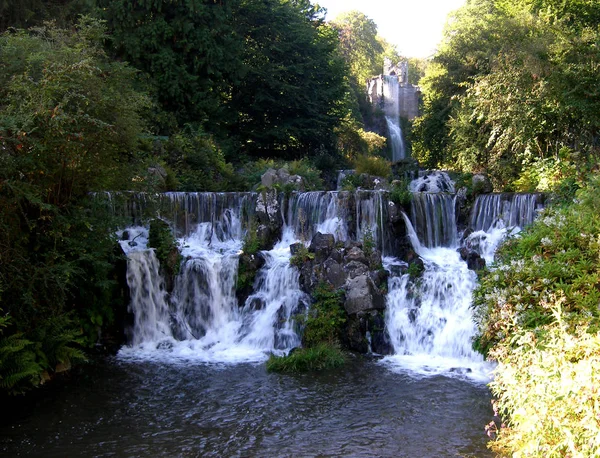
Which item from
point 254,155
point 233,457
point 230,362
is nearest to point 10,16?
point 254,155

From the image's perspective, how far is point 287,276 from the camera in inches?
460

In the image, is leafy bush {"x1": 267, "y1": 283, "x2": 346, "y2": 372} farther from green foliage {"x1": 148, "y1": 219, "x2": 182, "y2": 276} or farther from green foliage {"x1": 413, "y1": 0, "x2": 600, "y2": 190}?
green foliage {"x1": 413, "y1": 0, "x2": 600, "y2": 190}

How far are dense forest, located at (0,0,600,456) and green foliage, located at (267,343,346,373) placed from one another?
2309mm

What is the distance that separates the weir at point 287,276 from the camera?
34.5ft

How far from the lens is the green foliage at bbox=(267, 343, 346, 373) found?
9.20 meters

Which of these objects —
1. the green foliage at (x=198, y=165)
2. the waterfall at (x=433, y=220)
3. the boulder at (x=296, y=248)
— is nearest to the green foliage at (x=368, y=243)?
the boulder at (x=296, y=248)

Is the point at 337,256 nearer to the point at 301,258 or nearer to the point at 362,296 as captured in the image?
the point at 301,258

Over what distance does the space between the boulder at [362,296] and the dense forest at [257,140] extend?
2.22 metres

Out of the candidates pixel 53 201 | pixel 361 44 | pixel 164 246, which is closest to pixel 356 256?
pixel 164 246

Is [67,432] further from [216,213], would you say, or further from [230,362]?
[216,213]

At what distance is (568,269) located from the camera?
8.23m

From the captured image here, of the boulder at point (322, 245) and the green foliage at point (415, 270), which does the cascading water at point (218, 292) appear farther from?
the green foliage at point (415, 270)

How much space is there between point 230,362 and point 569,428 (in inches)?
246

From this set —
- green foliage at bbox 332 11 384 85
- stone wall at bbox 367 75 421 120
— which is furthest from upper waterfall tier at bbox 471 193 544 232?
green foliage at bbox 332 11 384 85
